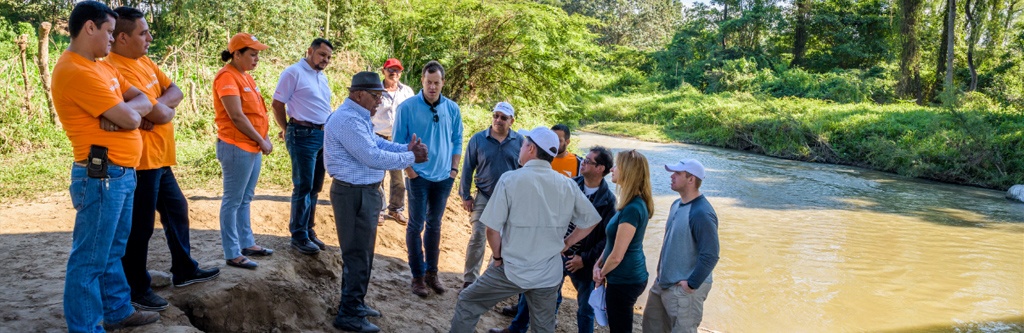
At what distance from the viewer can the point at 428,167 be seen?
16.6 feet

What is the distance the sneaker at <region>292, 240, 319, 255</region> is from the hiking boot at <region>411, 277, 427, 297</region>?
85cm

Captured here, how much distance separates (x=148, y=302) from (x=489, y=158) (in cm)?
263

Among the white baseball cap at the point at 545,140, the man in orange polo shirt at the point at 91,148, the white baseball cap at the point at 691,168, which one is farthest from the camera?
the white baseball cap at the point at 691,168

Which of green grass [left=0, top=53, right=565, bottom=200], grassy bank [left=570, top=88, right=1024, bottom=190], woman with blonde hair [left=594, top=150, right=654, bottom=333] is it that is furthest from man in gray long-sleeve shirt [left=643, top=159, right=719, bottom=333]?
grassy bank [left=570, top=88, right=1024, bottom=190]

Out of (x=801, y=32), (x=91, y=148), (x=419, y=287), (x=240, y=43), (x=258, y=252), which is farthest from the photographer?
(x=801, y=32)

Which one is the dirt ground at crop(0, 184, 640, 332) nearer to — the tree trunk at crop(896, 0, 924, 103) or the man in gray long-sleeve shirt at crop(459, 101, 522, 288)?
the man in gray long-sleeve shirt at crop(459, 101, 522, 288)

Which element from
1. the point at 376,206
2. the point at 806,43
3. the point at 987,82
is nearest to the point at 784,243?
the point at 376,206

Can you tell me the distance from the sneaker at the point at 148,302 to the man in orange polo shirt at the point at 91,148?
1.56ft

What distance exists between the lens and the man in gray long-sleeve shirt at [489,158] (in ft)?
17.2

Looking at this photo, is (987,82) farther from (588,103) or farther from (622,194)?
(622,194)

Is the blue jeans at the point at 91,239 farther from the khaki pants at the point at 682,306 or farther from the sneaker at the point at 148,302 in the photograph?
the khaki pants at the point at 682,306

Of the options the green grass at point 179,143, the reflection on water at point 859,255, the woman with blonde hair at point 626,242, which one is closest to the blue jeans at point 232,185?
the woman with blonde hair at point 626,242

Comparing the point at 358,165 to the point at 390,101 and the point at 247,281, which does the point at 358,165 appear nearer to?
the point at 247,281

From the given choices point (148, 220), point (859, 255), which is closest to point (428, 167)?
point (148, 220)
